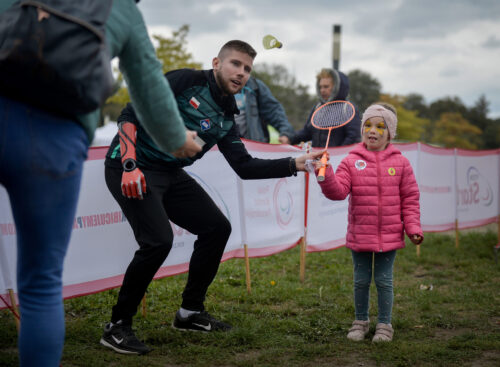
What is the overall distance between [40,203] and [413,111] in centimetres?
6653

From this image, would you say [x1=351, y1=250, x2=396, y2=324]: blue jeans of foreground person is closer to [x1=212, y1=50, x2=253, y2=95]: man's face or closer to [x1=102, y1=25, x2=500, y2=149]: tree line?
[x1=212, y1=50, x2=253, y2=95]: man's face

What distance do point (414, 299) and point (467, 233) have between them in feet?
16.6

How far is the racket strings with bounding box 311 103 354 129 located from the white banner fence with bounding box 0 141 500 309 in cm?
118

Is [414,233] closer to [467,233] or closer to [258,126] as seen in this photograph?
[258,126]

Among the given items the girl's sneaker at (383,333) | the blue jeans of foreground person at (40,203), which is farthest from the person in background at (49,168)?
the girl's sneaker at (383,333)

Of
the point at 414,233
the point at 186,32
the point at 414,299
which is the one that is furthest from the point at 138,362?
the point at 186,32

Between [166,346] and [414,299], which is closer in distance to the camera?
[166,346]

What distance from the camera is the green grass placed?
3361 millimetres

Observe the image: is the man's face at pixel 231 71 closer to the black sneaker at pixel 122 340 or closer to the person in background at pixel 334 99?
the black sneaker at pixel 122 340

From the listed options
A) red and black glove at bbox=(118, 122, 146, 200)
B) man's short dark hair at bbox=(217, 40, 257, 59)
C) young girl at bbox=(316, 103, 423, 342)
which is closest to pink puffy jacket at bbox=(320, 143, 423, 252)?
young girl at bbox=(316, 103, 423, 342)

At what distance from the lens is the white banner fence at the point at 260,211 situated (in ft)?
12.8

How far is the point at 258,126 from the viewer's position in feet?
23.0

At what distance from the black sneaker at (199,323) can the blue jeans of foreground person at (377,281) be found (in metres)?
1.05

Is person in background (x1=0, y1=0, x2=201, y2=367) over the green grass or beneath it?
over
